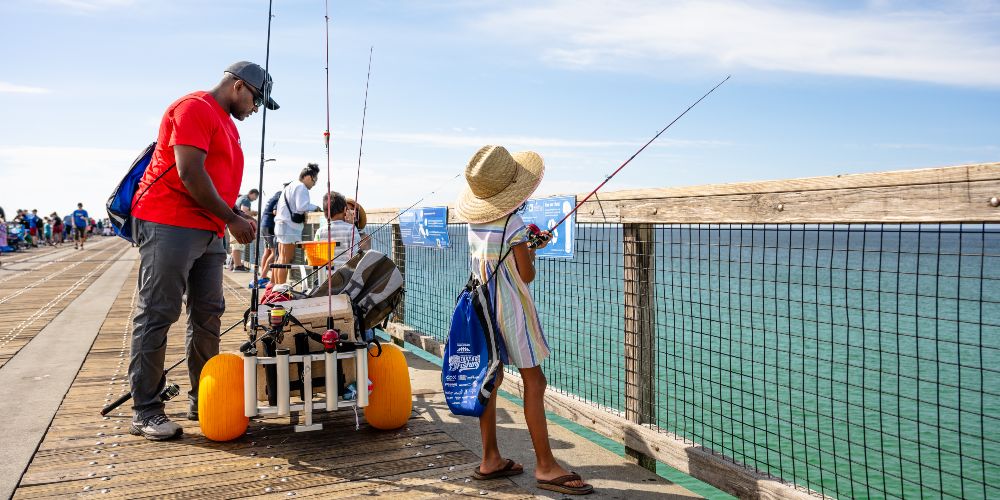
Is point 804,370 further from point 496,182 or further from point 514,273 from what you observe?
point 496,182

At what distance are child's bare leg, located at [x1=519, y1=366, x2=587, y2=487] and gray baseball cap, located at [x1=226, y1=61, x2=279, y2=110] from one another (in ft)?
6.80

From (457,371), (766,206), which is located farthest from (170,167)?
(766,206)

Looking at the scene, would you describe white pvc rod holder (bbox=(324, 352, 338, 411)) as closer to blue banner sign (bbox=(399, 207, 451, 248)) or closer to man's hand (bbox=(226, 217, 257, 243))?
man's hand (bbox=(226, 217, 257, 243))

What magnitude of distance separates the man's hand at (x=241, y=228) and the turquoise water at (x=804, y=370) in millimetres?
1634

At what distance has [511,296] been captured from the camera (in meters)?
3.19

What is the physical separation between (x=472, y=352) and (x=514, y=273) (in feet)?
1.23

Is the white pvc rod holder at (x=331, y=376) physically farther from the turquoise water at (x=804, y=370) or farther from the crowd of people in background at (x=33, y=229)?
the crowd of people in background at (x=33, y=229)

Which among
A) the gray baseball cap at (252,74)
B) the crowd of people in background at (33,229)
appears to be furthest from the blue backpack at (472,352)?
the crowd of people in background at (33,229)

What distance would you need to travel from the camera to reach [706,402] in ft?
34.9

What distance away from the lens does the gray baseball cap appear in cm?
395

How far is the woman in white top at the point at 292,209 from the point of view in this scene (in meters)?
8.70

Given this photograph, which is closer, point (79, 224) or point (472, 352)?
point (472, 352)

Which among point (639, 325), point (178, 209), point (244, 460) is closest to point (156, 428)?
point (244, 460)

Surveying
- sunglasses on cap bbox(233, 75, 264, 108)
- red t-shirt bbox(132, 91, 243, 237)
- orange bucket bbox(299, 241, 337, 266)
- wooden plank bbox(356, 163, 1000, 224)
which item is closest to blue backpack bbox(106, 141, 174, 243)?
red t-shirt bbox(132, 91, 243, 237)
